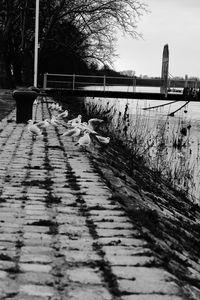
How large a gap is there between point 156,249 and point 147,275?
510 mm

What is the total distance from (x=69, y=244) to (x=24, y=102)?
28.6 feet

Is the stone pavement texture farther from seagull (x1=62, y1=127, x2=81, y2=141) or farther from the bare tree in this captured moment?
the bare tree

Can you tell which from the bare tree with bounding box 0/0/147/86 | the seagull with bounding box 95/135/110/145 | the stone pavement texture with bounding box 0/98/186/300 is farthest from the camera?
the bare tree with bounding box 0/0/147/86

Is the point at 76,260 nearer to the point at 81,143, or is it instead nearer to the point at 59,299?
the point at 59,299

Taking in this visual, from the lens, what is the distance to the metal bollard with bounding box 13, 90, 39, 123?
39.4 feet

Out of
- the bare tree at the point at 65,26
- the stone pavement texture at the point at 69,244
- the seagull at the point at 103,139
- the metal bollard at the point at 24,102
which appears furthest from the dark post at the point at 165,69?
the stone pavement texture at the point at 69,244

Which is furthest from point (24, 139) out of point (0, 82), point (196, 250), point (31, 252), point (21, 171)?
point (0, 82)

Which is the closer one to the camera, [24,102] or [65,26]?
[24,102]

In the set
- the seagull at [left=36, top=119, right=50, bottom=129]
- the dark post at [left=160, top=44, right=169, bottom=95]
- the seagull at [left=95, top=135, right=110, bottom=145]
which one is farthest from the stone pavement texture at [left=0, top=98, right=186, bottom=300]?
the dark post at [left=160, top=44, right=169, bottom=95]

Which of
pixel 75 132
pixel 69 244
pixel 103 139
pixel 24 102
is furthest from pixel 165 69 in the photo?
pixel 69 244

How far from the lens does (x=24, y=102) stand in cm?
1208

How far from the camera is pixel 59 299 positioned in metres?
2.77

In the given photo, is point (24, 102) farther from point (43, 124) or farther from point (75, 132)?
point (75, 132)

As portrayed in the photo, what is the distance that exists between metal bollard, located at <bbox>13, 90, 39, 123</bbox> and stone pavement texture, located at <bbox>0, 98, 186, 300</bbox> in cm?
573
